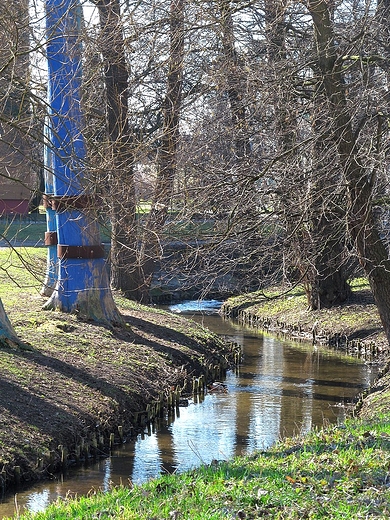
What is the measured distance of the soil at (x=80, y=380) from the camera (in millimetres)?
10492

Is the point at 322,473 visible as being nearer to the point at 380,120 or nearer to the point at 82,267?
the point at 380,120

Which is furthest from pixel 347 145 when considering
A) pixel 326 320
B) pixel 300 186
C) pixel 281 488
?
pixel 326 320

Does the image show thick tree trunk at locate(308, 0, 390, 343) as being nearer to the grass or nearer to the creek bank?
the grass

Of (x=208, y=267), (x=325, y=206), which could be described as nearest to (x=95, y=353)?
(x=208, y=267)

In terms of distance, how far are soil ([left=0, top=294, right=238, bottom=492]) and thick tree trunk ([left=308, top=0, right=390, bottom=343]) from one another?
161 inches

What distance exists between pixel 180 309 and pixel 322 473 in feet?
67.0

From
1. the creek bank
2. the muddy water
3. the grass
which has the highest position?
the creek bank

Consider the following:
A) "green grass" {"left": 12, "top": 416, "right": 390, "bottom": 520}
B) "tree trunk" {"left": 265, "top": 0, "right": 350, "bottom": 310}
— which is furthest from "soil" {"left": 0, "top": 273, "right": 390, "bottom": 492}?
"tree trunk" {"left": 265, "top": 0, "right": 350, "bottom": 310}

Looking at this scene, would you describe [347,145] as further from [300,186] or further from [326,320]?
[326,320]

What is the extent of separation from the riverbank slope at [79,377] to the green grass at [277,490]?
7.60 ft

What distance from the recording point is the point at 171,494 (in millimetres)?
7277

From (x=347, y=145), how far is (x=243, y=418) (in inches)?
176

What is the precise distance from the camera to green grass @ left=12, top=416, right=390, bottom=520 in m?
6.35

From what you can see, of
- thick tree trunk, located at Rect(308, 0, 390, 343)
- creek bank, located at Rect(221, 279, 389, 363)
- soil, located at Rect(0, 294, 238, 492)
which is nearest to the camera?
soil, located at Rect(0, 294, 238, 492)
